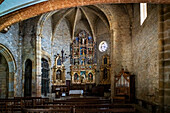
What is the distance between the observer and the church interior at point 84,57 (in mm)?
7320

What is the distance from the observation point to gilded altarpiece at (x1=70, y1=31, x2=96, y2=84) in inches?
857

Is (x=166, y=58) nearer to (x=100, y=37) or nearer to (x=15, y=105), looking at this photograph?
(x=15, y=105)

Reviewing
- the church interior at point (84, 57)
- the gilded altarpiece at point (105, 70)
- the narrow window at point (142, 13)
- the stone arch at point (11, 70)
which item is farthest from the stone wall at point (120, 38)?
the stone arch at point (11, 70)

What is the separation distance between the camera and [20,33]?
52.0ft

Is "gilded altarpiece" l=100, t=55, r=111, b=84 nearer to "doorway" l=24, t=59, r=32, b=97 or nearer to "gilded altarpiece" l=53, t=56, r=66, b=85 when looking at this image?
"gilded altarpiece" l=53, t=56, r=66, b=85

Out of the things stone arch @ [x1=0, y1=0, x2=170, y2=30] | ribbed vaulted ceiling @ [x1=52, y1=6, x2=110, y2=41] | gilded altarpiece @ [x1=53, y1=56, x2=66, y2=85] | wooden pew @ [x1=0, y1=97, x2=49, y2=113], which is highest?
ribbed vaulted ceiling @ [x1=52, y1=6, x2=110, y2=41]

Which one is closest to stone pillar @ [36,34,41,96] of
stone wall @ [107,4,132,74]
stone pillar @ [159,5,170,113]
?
stone wall @ [107,4,132,74]

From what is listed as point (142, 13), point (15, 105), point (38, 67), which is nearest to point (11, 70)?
point (38, 67)

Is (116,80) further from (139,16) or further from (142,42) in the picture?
(139,16)

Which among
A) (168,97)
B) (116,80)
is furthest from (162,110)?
(116,80)

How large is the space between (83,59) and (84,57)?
0.27 metres

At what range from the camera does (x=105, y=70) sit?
20.9 metres

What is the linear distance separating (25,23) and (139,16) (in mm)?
9233

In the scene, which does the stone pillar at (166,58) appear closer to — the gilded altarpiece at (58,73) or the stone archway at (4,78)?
the stone archway at (4,78)
